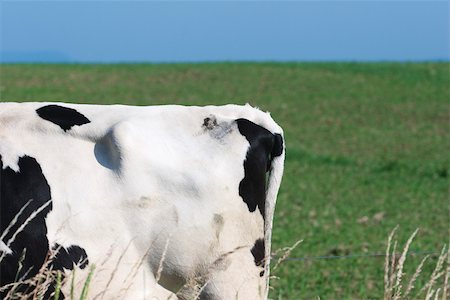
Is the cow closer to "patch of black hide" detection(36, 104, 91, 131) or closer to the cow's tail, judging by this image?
"patch of black hide" detection(36, 104, 91, 131)

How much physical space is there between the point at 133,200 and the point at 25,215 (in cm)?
52

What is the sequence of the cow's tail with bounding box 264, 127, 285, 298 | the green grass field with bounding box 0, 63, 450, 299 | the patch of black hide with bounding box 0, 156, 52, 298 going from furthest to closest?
1. the green grass field with bounding box 0, 63, 450, 299
2. the cow's tail with bounding box 264, 127, 285, 298
3. the patch of black hide with bounding box 0, 156, 52, 298

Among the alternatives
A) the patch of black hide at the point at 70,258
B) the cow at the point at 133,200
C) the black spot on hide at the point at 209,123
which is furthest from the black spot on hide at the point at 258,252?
the patch of black hide at the point at 70,258

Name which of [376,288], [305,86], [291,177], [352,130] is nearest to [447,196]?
[291,177]

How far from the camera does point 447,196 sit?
16.7 metres

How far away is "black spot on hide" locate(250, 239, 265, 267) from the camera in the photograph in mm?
4746

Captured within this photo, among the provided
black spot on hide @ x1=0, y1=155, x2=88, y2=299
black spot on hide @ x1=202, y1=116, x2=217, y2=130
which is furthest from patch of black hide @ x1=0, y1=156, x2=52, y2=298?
black spot on hide @ x1=202, y1=116, x2=217, y2=130

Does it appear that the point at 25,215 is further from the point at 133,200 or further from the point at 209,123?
the point at 209,123

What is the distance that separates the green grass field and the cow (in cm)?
442

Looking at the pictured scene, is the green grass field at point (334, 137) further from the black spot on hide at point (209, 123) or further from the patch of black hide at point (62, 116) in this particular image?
the patch of black hide at point (62, 116)

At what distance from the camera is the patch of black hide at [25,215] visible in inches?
172

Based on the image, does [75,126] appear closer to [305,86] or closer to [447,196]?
[447,196]

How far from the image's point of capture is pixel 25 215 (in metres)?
4.46

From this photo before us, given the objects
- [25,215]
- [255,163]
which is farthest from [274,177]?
[25,215]
